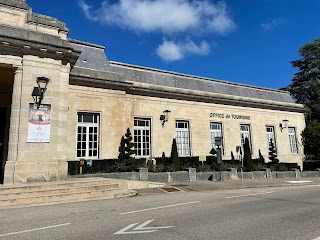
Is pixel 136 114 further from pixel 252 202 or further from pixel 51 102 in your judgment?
pixel 252 202

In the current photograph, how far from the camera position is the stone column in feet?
33.8

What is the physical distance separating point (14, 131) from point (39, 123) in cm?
104

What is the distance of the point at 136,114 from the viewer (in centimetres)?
1808

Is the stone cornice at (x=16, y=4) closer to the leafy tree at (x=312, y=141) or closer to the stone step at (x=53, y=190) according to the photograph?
the stone step at (x=53, y=190)

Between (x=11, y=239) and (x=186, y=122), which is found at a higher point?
(x=186, y=122)

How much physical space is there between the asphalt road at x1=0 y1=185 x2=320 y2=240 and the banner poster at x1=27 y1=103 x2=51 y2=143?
4.16 meters

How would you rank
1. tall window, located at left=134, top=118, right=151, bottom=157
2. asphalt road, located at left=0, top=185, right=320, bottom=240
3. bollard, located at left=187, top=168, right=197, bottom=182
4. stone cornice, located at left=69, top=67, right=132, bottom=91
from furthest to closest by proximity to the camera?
tall window, located at left=134, top=118, right=151, bottom=157, stone cornice, located at left=69, top=67, right=132, bottom=91, bollard, located at left=187, top=168, right=197, bottom=182, asphalt road, located at left=0, top=185, right=320, bottom=240

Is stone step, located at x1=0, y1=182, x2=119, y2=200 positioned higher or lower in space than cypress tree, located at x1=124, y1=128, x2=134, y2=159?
lower

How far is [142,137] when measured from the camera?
1823 cm

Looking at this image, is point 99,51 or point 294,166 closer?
point 99,51

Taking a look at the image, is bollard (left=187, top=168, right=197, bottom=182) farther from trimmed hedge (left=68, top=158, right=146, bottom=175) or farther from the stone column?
the stone column

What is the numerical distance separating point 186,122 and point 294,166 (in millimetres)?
10966

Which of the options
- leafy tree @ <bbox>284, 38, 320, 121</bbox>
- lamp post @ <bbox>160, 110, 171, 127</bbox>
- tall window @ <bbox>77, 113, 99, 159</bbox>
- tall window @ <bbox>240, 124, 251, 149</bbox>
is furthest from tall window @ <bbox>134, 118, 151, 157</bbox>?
leafy tree @ <bbox>284, 38, 320, 121</bbox>

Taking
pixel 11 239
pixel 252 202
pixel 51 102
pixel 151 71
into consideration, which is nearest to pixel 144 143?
pixel 151 71
